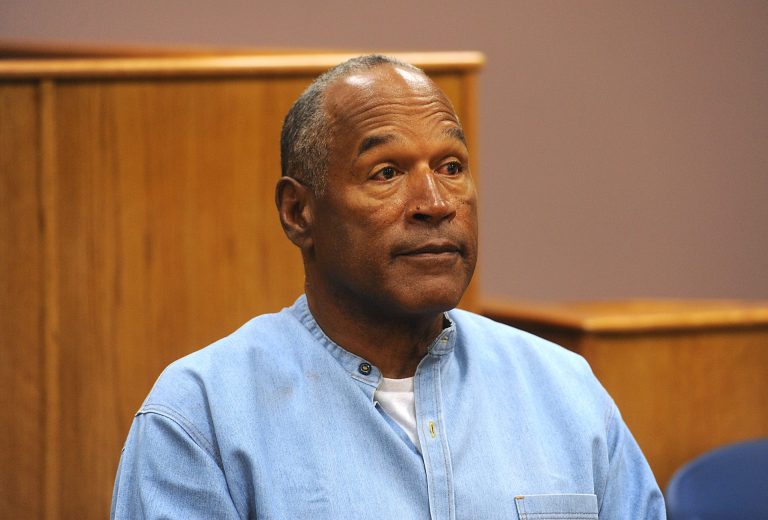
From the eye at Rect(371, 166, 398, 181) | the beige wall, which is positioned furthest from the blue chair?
the beige wall

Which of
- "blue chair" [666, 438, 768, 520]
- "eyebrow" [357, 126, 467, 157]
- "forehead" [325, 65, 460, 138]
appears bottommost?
"blue chair" [666, 438, 768, 520]

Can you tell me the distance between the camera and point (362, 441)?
1.38 m

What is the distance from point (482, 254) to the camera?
418 centimetres

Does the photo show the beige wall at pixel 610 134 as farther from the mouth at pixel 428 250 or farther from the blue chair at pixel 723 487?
the mouth at pixel 428 250

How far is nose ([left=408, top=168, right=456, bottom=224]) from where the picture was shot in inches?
54.8

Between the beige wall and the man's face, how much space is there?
104 inches

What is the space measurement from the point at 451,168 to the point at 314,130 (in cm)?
20

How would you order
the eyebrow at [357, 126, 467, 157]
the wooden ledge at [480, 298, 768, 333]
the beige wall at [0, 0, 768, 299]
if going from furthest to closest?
the beige wall at [0, 0, 768, 299] < the wooden ledge at [480, 298, 768, 333] < the eyebrow at [357, 126, 467, 157]

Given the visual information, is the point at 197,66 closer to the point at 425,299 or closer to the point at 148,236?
the point at 148,236

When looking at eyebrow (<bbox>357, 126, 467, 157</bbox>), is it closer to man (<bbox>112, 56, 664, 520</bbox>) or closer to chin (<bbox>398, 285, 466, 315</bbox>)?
man (<bbox>112, 56, 664, 520</bbox>)

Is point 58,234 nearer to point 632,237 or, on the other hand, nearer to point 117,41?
point 117,41

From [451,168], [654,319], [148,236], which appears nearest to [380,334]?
[451,168]

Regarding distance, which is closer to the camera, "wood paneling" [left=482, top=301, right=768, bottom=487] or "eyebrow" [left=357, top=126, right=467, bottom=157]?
"eyebrow" [left=357, top=126, right=467, bottom=157]

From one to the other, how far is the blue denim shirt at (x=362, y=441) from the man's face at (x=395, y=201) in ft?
0.40
